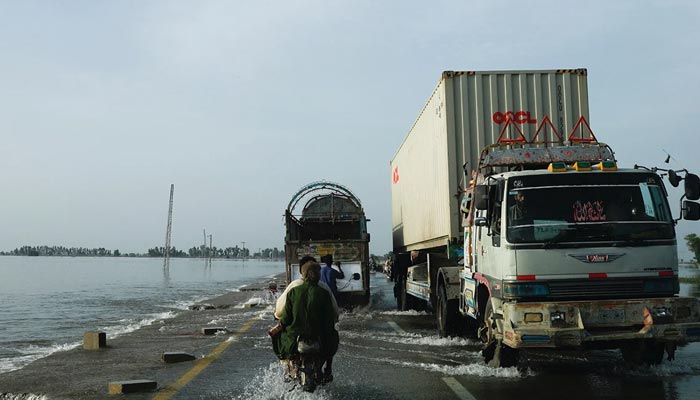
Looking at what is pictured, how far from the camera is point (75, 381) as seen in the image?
8602 mm

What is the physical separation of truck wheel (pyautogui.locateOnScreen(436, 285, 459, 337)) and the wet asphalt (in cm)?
16

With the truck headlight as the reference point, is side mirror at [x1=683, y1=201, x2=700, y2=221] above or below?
above

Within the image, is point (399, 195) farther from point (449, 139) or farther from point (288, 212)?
point (449, 139)

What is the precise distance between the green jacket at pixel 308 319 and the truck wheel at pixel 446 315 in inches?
196

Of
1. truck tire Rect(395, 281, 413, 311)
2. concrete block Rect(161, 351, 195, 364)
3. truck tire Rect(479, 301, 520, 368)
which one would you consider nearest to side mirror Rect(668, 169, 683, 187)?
truck tire Rect(479, 301, 520, 368)

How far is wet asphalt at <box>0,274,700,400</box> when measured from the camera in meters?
7.38

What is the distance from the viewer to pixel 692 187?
787 centimetres

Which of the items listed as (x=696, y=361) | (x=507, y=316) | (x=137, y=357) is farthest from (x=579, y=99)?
(x=137, y=357)

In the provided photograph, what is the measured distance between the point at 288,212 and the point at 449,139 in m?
8.24

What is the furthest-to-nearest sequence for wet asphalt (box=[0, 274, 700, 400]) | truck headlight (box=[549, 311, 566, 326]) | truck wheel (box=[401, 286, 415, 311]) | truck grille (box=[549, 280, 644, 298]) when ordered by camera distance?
truck wheel (box=[401, 286, 415, 311])
truck grille (box=[549, 280, 644, 298])
truck headlight (box=[549, 311, 566, 326])
wet asphalt (box=[0, 274, 700, 400])

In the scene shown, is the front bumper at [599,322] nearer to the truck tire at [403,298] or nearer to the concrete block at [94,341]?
the concrete block at [94,341]

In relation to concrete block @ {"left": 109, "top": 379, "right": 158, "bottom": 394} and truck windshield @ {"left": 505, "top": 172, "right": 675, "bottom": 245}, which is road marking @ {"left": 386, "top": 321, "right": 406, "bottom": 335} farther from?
concrete block @ {"left": 109, "top": 379, "right": 158, "bottom": 394}

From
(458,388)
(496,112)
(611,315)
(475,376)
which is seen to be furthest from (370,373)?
(496,112)

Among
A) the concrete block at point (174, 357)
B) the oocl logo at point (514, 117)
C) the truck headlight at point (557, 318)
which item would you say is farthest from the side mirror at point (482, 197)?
the concrete block at point (174, 357)
